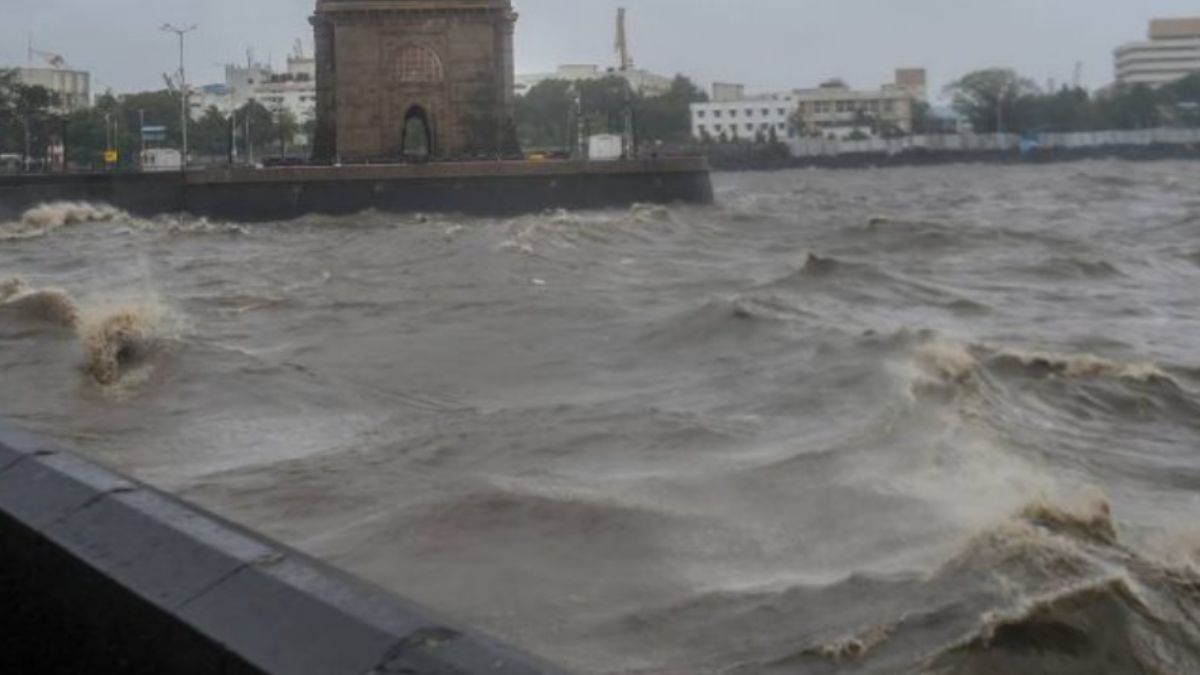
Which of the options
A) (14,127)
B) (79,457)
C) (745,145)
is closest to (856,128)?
(745,145)

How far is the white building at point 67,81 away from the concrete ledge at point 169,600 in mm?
95850

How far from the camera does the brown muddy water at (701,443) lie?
199 inches

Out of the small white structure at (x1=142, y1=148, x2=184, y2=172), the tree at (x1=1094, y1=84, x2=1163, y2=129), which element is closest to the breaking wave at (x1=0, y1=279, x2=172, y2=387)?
the small white structure at (x1=142, y1=148, x2=184, y2=172)

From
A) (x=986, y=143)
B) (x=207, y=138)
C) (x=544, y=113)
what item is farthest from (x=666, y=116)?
(x=207, y=138)

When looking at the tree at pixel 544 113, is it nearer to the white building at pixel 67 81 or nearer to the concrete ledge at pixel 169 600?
the white building at pixel 67 81

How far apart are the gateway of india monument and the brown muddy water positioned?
30259mm

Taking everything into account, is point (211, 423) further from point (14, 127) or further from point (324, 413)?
point (14, 127)

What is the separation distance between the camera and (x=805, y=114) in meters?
138

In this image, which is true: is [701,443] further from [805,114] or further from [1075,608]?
[805,114]

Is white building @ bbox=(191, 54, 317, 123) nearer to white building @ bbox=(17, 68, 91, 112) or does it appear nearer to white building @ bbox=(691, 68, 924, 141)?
white building @ bbox=(17, 68, 91, 112)

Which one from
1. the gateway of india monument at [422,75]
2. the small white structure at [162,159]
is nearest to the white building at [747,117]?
the small white structure at [162,159]

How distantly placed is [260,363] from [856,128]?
125 metres

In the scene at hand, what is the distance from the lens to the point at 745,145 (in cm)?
11625

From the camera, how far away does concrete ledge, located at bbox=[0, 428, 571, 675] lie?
222cm
